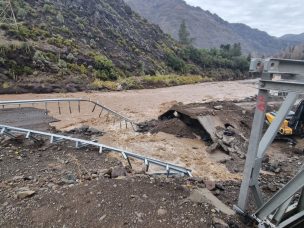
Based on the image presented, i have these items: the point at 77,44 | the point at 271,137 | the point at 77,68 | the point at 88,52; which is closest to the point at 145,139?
the point at 271,137

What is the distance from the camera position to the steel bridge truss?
4570 millimetres

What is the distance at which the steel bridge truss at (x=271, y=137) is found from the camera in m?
4.57

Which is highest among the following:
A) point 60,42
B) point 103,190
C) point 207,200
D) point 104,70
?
point 60,42

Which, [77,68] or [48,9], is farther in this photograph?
[48,9]

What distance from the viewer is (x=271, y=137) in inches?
206

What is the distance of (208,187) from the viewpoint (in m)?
6.79

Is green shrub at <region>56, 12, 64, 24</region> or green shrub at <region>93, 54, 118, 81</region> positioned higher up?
green shrub at <region>56, 12, 64, 24</region>

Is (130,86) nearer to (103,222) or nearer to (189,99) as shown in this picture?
(189,99)

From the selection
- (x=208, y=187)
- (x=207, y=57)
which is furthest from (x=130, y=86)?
(x=207, y=57)

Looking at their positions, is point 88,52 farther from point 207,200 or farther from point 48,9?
point 207,200

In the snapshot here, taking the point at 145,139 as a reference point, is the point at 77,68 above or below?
above

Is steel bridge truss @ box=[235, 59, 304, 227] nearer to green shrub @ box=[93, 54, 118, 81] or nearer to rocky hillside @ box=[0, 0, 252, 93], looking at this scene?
rocky hillside @ box=[0, 0, 252, 93]

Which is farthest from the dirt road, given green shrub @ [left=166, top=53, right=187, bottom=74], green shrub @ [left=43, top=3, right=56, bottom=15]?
green shrub @ [left=166, top=53, right=187, bottom=74]

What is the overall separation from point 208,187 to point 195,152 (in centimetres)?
565
